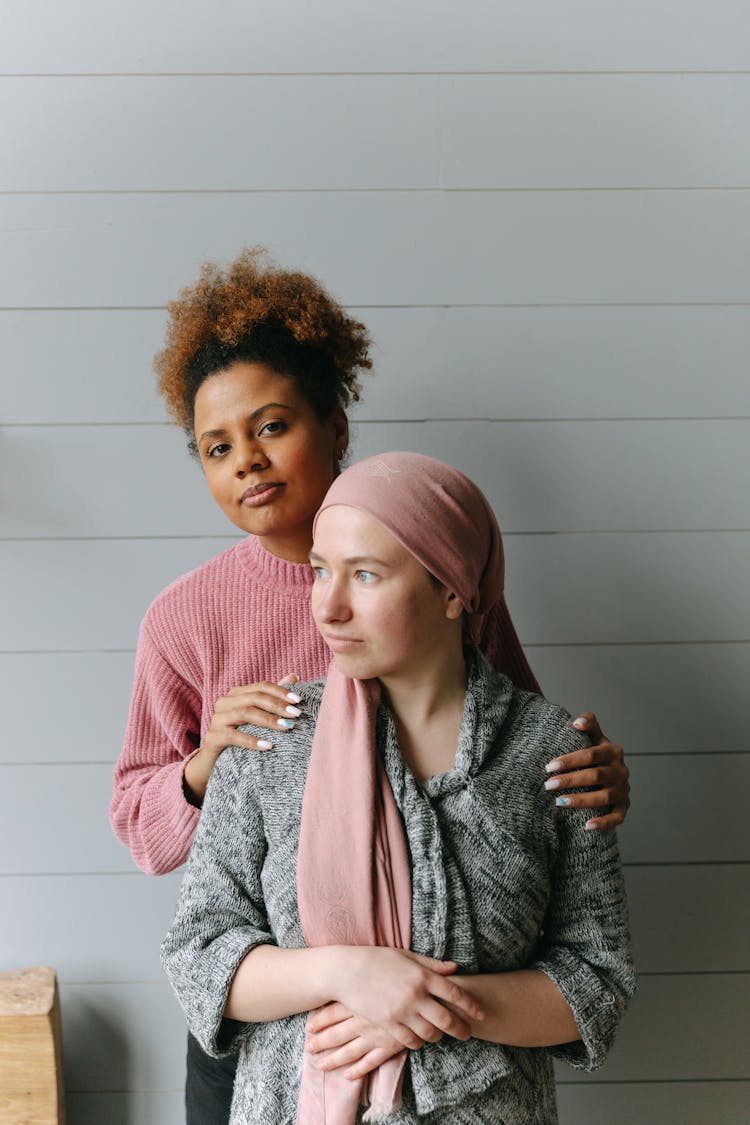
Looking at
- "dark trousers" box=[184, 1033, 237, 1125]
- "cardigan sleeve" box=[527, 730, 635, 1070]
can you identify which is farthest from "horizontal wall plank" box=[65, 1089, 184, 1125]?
"cardigan sleeve" box=[527, 730, 635, 1070]

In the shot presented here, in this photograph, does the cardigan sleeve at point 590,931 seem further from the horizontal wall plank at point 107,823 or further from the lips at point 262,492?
the horizontal wall plank at point 107,823

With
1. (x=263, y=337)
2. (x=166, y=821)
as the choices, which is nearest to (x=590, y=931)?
(x=166, y=821)

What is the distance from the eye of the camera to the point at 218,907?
1041 millimetres

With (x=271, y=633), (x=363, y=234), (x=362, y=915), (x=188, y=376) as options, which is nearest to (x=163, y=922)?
(x=271, y=633)

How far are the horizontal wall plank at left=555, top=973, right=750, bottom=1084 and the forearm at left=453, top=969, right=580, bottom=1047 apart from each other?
744mm

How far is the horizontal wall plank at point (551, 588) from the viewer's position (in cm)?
161

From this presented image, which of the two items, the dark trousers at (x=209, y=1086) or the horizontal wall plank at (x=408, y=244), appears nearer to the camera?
the dark trousers at (x=209, y=1086)

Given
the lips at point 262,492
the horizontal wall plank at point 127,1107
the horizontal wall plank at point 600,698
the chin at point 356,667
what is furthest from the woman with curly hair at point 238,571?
the horizontal wall plank at point 127,1107

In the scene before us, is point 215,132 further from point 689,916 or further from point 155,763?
point 689,916

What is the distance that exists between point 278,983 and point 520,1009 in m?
0.23

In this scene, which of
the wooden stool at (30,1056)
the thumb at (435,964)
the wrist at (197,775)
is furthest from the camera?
the wooden stool at (30,1056)

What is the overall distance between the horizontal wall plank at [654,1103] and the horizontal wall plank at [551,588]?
2.35ft

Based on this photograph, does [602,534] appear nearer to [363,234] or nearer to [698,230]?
[698,230]

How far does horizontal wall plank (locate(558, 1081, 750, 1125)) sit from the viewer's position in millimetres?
1675
